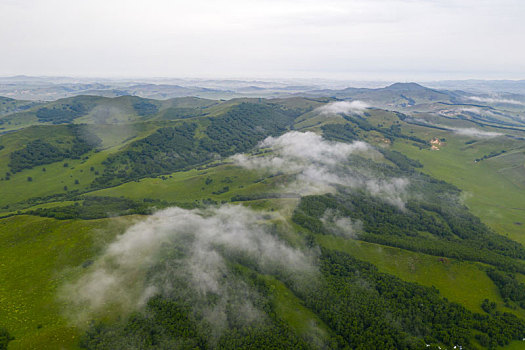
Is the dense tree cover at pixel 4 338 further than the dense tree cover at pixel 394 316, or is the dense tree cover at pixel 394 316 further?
the dense tree cover at pixel 394 316

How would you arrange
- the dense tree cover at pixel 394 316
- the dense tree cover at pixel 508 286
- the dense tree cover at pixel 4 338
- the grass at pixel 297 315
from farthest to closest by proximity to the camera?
the dense tree cover at pixel 508 286, the grass at pixel 297 315, the dense tree cover at pixel 394 316, the dense tree cover at pixel 4 338

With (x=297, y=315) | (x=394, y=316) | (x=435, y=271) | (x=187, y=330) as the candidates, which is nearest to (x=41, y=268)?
(x=187, y=330)

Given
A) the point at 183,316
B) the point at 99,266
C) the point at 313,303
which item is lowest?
the point at 313,303

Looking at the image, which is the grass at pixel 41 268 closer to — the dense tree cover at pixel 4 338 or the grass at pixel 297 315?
the dense tree cover at pixel 4 338

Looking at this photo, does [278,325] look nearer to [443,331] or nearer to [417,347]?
[417,347]

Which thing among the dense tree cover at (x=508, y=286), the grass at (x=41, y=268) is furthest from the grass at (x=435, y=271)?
Result: the grass at (x=41, y=268)

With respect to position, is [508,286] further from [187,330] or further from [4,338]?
[4,338]

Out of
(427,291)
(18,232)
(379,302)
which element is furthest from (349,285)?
(18,232)
